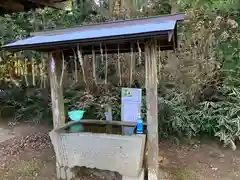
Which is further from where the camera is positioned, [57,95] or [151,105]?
[57,95]

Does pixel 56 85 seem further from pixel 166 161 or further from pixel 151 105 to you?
pixel 166 161

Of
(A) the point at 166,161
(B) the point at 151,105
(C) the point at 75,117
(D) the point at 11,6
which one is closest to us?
(B) the point at 151,105

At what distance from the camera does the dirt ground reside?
3301 millimetres

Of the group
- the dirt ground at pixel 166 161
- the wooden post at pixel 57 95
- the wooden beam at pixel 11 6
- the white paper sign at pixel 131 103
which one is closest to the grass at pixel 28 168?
the dirt ground at pixel 166 161

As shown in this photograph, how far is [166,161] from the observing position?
12.2ft

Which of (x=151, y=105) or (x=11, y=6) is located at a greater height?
(x=11, y=6)

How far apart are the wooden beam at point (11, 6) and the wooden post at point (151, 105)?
8.86 ft

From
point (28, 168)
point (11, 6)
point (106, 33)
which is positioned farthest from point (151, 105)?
point (11, 6)

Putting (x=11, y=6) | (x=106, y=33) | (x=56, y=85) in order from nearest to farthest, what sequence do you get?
(x=106, y=33) < (x=56, y=85) < (x=11, y=6)

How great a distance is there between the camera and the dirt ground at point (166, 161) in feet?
10.8

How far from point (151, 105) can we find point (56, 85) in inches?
50.6

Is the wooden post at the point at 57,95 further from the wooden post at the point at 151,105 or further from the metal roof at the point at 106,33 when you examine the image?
the wooden post at the point at 151,105

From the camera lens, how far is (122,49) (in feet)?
10.9

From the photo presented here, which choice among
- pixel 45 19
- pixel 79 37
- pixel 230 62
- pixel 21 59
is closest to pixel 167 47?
pixel 79 37
